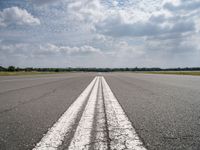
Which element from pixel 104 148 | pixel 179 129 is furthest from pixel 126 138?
pixel 179 129

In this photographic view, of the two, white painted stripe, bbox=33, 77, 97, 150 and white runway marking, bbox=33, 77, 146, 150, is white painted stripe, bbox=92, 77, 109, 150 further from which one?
white painted stripe, bbox=33, 77, 97, 150

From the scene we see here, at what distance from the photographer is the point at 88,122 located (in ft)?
10.7

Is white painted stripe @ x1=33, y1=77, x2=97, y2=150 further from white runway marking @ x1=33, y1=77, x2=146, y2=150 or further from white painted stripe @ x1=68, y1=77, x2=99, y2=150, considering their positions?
white painted stripe @ x1=68, y1=77, x2=99, y2=150

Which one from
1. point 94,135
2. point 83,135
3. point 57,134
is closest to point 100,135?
point 94,135

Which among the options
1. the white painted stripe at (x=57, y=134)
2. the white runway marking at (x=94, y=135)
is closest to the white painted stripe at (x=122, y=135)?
the white runway marking at (x=94, y=135)

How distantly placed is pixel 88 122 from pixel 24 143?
120 centimetres

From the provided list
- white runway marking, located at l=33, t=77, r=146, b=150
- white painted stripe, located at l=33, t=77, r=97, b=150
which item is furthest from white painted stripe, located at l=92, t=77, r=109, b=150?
white painted stripe, located at l=33, t=77, r=97, b=150

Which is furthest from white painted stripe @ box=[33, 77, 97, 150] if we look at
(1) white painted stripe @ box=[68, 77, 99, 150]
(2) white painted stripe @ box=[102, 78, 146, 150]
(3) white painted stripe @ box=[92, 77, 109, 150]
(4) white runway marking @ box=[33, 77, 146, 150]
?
(2) white painted stripe @ box=[102, 78, 146, 150]

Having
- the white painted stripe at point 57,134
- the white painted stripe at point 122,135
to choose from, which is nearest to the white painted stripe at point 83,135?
the white painted stripe at point 57,134

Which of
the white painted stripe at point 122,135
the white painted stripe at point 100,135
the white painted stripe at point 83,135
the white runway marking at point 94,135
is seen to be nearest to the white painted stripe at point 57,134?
the white runway marking at point 94,135

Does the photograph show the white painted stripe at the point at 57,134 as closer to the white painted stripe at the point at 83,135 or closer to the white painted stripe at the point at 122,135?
the white painted stripe at the point at 83,135

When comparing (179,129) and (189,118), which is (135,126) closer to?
(179,129)

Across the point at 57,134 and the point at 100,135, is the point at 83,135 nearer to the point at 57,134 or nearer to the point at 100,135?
the point at 100,135

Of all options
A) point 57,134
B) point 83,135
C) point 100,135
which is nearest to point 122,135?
point 100,135
